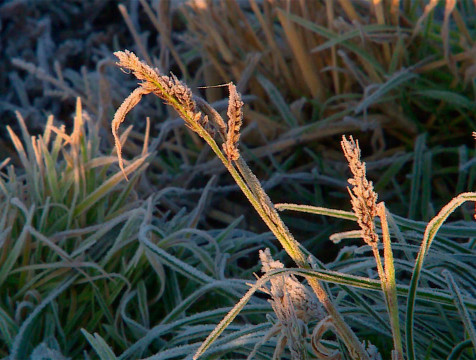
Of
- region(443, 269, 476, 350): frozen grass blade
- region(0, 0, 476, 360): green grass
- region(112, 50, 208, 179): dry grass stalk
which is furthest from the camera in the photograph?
region(0, 0, 476, 360): green grass

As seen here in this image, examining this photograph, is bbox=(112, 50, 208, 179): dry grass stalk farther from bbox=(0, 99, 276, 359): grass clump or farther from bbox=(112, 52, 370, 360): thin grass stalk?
bbox=(0, 99, 276, 359): grass clump

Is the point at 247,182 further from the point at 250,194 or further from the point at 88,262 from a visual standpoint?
the point at 88,262

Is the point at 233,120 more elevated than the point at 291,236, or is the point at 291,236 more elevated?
the point at 233,120

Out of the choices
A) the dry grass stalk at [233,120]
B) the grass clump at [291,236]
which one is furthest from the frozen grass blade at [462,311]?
the dry grass stalk at [233,120]

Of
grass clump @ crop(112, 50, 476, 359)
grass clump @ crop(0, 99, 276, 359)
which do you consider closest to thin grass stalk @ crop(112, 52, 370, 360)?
grass clump @ crop(112, 50, 476, 359)

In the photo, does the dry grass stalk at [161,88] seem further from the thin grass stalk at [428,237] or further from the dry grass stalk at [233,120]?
the thin grass stalk at [428,237]

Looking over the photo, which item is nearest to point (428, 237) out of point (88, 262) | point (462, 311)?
point (462, 311)

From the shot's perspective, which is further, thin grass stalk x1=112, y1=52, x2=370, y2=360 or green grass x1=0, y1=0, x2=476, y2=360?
green grass x1=0, y1=0, x2=476, y2=360

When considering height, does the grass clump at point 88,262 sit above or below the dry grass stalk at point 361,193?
below

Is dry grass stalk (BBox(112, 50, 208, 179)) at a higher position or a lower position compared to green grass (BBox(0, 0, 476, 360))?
higher
